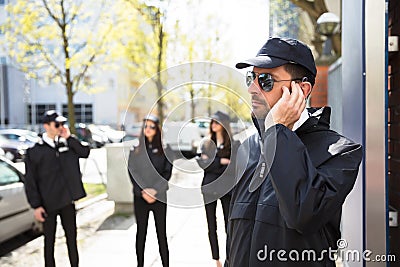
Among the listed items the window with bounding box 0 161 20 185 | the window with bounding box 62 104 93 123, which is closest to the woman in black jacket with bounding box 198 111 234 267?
the window with bounding box 0 161 20 185

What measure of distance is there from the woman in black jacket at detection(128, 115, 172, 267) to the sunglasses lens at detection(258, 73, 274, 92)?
134 cm

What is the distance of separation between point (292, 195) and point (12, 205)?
4186 millimetres

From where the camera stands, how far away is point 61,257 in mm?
4348

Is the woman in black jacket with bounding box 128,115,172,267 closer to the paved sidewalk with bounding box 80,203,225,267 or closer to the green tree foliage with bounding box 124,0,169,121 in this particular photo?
the paved sidewalk with bounding box 80,203,225,267

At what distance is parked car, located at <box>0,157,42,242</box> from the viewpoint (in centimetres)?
455

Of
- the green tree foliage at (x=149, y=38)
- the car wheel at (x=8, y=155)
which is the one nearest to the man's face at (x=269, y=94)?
the green tree foliage at (x=149, y=38)

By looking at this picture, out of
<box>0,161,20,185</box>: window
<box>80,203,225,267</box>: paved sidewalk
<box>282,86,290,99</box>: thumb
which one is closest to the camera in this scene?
<box>282,86,290,99</box>: thumb

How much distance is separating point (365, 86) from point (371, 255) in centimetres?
83

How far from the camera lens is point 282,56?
1413 mm

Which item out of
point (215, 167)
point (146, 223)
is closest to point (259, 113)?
point (215, 167)

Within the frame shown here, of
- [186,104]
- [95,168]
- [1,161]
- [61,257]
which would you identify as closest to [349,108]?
[186,104]

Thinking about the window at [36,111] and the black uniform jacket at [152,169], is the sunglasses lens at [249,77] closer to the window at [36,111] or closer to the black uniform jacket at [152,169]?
the black uniform jacket at [152,169]

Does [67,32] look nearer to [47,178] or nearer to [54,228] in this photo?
[47,178]

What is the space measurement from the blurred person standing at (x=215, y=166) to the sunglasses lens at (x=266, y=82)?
621 mm
